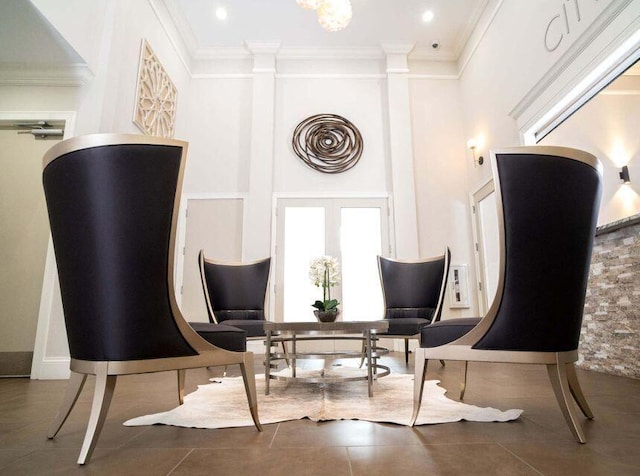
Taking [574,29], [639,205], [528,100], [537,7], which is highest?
[537,7]

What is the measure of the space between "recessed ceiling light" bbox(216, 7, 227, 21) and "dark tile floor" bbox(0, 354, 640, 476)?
196 inches

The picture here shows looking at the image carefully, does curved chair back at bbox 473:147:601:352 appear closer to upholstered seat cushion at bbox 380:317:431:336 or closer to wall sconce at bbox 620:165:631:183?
upholstered seat cushion at bbox 380:317:431:336

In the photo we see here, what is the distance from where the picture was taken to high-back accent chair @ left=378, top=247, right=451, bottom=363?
3.17m

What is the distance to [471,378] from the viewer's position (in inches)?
101

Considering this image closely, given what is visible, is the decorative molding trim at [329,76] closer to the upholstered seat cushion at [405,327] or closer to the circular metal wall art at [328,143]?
the circular metal wall art at [328,143]

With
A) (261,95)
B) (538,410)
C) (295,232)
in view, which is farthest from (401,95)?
(538,410)

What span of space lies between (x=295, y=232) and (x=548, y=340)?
4058mm

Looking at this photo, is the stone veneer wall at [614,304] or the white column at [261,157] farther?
the white column at [261,157]

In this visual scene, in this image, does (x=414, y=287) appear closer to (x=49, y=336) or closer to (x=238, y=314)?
(x=238, y=314)

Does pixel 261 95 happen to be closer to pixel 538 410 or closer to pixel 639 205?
pixel 639 205

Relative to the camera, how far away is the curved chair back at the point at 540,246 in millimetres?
1254

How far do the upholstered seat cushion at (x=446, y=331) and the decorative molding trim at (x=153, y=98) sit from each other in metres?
3.58

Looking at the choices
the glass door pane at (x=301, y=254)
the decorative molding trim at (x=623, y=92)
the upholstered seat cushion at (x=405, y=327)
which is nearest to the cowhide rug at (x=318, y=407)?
the upholstered seat cushion at (x=405, y=327)

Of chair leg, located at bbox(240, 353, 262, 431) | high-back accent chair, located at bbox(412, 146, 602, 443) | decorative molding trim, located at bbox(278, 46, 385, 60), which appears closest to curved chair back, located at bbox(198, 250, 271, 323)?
chair leg, located at bbox(240, 353, 262, 431)
